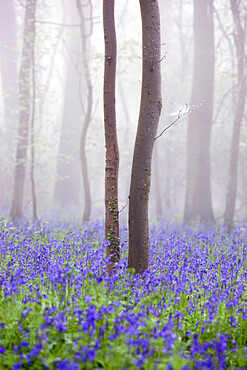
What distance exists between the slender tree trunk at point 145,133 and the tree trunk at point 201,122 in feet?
27.2

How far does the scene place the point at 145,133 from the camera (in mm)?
5168

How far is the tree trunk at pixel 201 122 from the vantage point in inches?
527

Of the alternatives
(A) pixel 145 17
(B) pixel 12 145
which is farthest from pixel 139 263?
(B) pixel 12 145

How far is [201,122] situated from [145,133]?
8.78m

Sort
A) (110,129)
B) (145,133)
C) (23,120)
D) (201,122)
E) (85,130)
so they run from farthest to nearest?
(201,122) < (23,120) < (85,130) < (110,129) < (145,133)

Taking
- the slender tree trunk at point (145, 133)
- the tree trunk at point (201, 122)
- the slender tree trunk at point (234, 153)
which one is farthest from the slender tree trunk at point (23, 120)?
the slender tree trunk at point (145, 133)

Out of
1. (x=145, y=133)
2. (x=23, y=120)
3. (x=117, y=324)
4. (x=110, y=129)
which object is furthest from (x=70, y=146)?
(x=117, y=324)

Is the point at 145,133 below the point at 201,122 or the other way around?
below

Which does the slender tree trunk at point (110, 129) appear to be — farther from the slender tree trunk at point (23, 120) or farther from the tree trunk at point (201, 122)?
the tree trunk at point (201, 122)

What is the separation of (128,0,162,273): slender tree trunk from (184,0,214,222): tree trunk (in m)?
8.30

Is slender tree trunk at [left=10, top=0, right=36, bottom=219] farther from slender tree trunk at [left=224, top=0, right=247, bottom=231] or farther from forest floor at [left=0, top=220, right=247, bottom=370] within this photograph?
forest floor at [left=0, top=220, right=247, bottom=370]

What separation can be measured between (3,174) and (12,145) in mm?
1977

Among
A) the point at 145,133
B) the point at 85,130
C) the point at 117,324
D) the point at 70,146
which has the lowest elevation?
the point at 117,324

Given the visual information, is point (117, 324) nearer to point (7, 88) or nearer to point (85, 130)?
point (85, 130)
